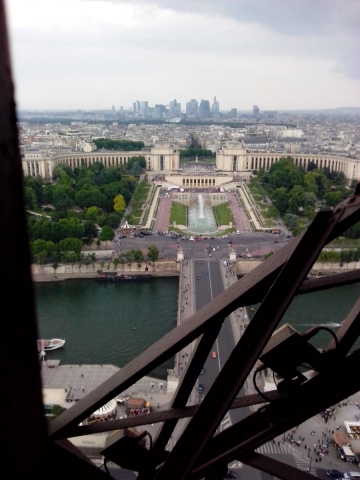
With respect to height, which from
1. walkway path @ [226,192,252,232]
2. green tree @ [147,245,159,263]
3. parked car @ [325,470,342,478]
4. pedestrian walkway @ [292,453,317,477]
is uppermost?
green tree @ [147,245,159,263]

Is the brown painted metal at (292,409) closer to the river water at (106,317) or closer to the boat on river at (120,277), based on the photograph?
the river water at (106,317)

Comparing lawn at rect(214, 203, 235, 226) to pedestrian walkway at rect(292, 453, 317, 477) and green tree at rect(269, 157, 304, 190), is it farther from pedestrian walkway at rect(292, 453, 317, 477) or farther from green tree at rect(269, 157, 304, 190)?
pedestrian walkway at rect(292, 453, 317, 477)

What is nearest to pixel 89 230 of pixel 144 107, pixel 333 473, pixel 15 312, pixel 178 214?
pixel 178 214

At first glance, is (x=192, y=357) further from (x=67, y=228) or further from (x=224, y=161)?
(x=224, y=161)

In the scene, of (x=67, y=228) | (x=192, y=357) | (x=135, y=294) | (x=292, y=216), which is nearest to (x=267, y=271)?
(x=192, y=357)

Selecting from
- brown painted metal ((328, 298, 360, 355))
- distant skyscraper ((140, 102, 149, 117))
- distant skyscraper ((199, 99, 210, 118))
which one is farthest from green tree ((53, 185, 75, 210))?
distant skyscraper ((199, 99, 210, 118))

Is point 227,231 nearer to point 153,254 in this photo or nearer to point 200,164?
point 153,254

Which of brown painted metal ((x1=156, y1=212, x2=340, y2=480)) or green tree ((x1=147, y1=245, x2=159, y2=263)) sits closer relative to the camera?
brown painted metal ((x1=156, y1=212, x2=340, y2=480))
